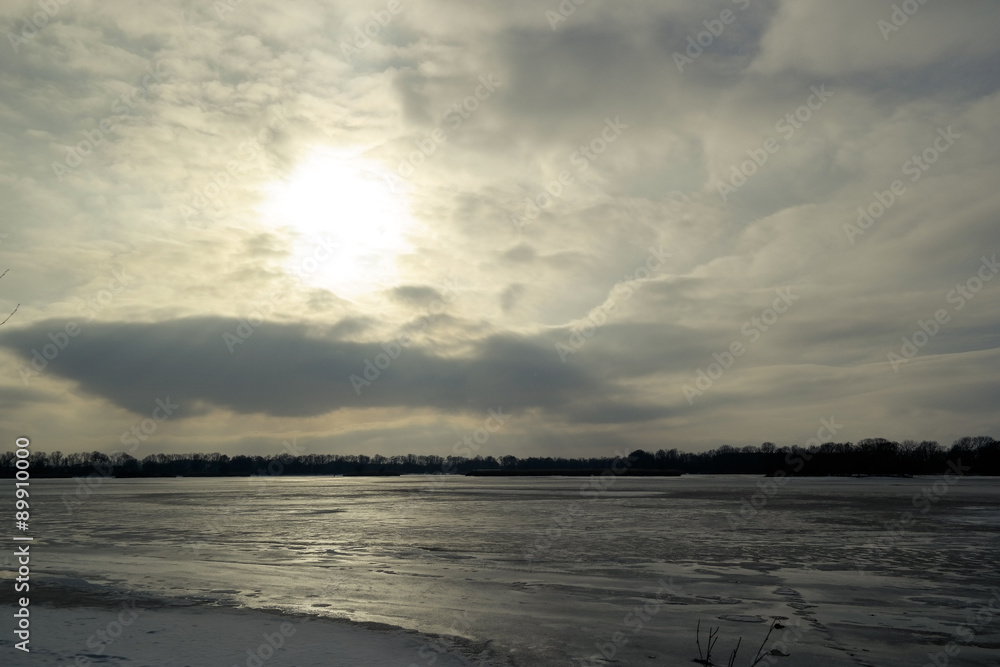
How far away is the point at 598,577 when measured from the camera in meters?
16.8

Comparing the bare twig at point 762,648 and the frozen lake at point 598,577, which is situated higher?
the bare twig at point 762,648

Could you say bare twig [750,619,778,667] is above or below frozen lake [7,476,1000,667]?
above

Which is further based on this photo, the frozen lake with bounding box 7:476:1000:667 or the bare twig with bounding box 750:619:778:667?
the frozen lake with bounding box 7:476:1000:667

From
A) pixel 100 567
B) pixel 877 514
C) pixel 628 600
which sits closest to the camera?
pixel 628 600

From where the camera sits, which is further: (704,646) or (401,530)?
(401,530)

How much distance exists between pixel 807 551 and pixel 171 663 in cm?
1838

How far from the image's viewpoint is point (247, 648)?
33.2 feet

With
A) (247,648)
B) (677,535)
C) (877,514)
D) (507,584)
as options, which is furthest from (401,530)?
(877,514)

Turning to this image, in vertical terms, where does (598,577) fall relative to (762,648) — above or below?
below

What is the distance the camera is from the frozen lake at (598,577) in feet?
36.5

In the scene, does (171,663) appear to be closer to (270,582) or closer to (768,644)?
(270,582)

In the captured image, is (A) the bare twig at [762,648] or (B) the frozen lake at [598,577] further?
(B) the frozen lake at [598,577]

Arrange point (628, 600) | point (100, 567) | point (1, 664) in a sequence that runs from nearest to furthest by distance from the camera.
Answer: point (1, 664)
point (628, 600)
point (100, 567)

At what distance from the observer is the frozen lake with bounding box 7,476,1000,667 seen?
11133mm
